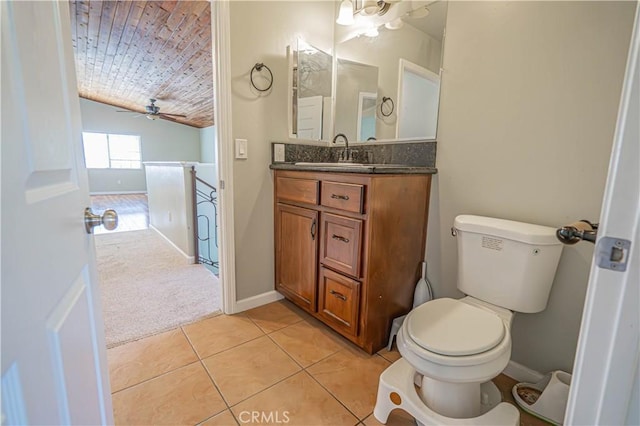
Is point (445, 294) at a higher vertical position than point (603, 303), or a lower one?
lower

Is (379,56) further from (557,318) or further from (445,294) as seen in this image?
Answer: (557,318)

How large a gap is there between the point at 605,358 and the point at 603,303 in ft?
0.27

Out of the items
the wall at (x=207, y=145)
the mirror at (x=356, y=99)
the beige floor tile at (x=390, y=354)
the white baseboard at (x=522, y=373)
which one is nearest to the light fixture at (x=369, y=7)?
the mirror at (x=356, y=99)

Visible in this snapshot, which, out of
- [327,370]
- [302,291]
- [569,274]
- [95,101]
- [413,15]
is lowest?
[327,370]

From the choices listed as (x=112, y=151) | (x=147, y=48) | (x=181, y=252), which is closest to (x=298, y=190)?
(x=181, y=252)

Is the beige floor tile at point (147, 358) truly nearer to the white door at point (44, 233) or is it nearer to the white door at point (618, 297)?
the white door at point (44, 233)

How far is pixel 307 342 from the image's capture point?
1671 mm

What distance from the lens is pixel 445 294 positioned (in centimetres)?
165

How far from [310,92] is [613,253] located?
1.98 meters

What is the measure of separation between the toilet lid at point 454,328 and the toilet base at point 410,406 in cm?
25

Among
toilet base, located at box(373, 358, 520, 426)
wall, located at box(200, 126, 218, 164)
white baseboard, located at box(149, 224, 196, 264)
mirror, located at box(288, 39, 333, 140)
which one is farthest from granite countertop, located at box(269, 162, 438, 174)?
wall, located at box(200, 126, 218, 164)

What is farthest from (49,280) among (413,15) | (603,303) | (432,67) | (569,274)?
(413,15)

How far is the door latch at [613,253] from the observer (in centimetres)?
41

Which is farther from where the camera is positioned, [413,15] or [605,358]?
[413,15]
